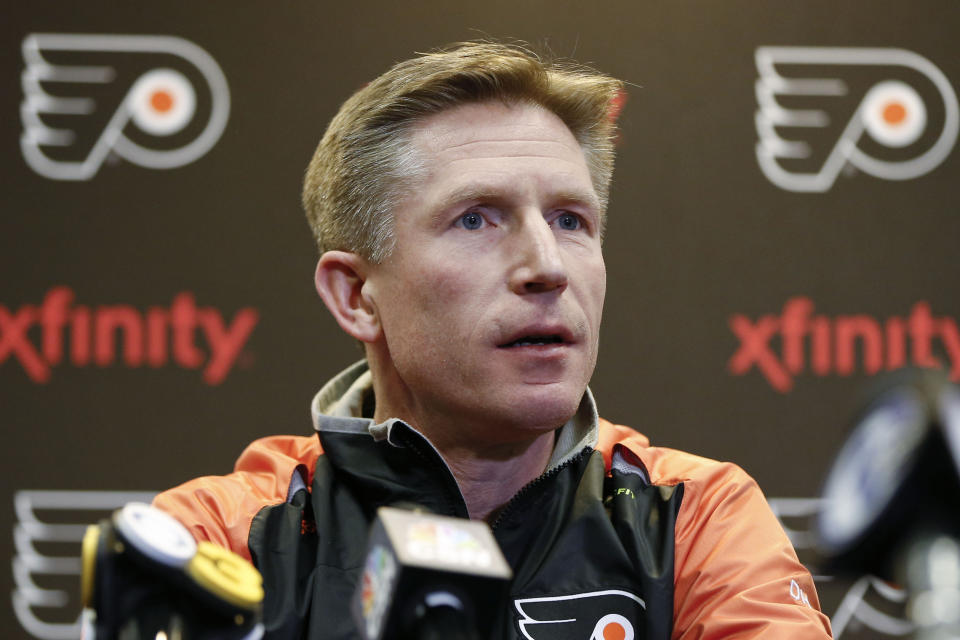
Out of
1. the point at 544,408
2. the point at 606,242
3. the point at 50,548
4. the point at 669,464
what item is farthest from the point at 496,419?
the point at 50,548

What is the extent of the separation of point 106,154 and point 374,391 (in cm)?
75

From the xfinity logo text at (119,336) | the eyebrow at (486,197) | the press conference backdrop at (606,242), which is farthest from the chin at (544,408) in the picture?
the xfinity logo text at (119,336)

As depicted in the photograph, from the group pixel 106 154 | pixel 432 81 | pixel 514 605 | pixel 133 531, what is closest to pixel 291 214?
pixel 106 154

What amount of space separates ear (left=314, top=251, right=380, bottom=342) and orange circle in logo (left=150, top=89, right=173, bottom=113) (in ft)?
2.18

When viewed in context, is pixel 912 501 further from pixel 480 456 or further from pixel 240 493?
pixel 240 493

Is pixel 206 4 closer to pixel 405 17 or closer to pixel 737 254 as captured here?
pixel 405 17

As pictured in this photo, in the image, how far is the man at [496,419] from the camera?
124 cm

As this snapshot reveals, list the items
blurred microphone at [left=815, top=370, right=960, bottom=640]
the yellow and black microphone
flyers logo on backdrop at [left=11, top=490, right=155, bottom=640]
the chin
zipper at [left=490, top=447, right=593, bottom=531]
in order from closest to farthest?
blurred microphone at [left=815, top=370, right=960, bottom=640], the yellow and black microphone, the chin, zipper at [left=490, top=447, right=593, bottom=531], flyers logo on backdrop at [left=11, top=490, right=155, bottom=640]

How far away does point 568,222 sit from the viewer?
1344mm

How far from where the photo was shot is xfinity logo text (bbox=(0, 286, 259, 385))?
1889 millimetres

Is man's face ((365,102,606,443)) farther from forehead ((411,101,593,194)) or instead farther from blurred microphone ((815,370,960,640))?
blurred microphone ((815,370,960,640))

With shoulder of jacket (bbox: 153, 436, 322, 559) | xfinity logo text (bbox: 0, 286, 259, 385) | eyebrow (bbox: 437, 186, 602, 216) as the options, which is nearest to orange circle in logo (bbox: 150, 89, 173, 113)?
xfinity logo text (bbox: 0, 286, 259, 385)

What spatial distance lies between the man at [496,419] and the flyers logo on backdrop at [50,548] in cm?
54

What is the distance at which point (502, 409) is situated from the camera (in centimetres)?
124
